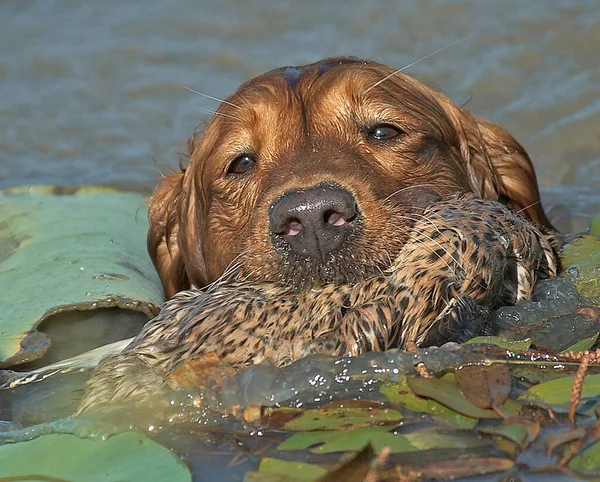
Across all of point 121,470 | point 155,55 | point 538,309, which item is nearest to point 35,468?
point 121,470

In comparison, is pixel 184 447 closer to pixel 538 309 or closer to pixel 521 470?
pixel 521 470

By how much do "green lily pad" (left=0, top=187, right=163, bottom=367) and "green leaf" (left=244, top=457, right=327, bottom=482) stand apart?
1980 mm

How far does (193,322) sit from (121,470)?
0.78 meters

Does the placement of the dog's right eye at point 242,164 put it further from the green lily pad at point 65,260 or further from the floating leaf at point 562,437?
the floating leaf at point 562,437

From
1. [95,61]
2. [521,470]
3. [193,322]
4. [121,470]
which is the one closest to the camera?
[521,470]

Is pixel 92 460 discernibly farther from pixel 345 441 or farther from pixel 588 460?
pixel 588 460

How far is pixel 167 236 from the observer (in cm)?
602

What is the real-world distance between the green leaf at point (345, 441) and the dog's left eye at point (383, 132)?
1.73m

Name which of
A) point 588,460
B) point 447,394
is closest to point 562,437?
point 588,460

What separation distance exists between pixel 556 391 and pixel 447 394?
1.10 feet

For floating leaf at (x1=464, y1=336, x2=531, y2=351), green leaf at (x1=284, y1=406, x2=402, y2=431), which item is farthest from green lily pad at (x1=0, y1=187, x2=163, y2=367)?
floating leaf at (x1=464, y1=336, x2=531, y2=351)

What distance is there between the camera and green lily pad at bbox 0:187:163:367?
5.36 m

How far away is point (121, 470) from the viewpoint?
137 inches

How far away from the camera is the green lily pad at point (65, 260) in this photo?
5.36 meters
